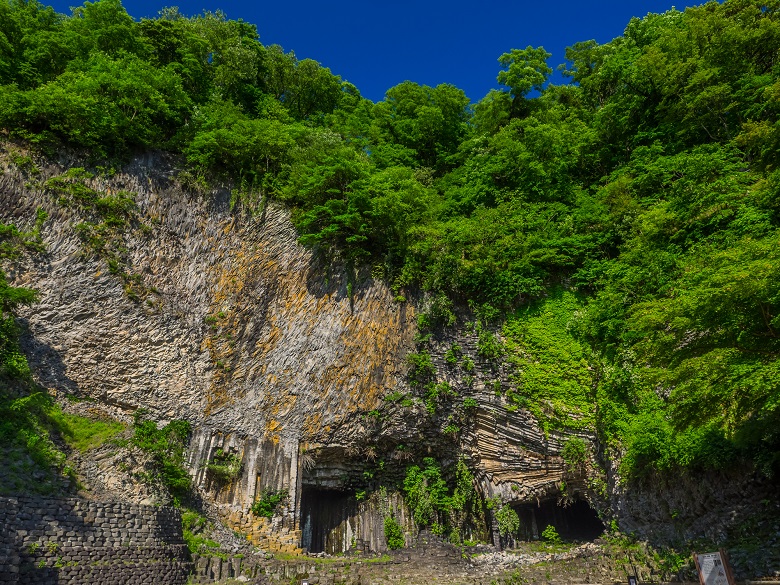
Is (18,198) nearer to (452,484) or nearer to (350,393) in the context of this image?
(350,393)

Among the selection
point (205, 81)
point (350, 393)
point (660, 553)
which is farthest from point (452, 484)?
point (205, 81)

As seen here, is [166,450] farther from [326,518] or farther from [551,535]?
[551,535]

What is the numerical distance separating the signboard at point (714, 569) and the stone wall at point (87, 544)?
1033 centimetres

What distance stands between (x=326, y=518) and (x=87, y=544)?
8139 mm

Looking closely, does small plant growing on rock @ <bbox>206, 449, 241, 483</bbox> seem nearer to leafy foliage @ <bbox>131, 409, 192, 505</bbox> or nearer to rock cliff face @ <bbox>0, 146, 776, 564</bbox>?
rock cliff face @ <bbox>0, 146, 776, 564</bbox>

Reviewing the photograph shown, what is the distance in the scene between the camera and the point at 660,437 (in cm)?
1216

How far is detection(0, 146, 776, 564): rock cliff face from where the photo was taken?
45.4ft

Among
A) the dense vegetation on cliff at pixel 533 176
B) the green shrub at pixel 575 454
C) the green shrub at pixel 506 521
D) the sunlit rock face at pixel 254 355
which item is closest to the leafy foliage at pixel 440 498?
the sunlit rock face at pixel 254 355

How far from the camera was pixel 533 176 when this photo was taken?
19234mm

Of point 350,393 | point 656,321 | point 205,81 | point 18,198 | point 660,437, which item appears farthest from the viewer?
point 205,81

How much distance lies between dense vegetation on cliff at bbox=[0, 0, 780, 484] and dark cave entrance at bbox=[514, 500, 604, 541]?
4130 mm

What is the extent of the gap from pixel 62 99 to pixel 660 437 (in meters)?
20.6

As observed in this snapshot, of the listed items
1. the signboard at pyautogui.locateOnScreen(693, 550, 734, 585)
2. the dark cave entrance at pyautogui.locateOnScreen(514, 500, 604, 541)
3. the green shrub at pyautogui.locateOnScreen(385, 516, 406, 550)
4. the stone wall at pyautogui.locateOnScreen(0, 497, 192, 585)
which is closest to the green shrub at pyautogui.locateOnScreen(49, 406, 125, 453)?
the stone wall at pyautogui.locateOnScreen(0, 497, 192, 585)

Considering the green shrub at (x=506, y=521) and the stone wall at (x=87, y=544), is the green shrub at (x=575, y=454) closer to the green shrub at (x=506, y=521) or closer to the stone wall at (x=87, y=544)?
the green shrub at (x=506, y=521)
